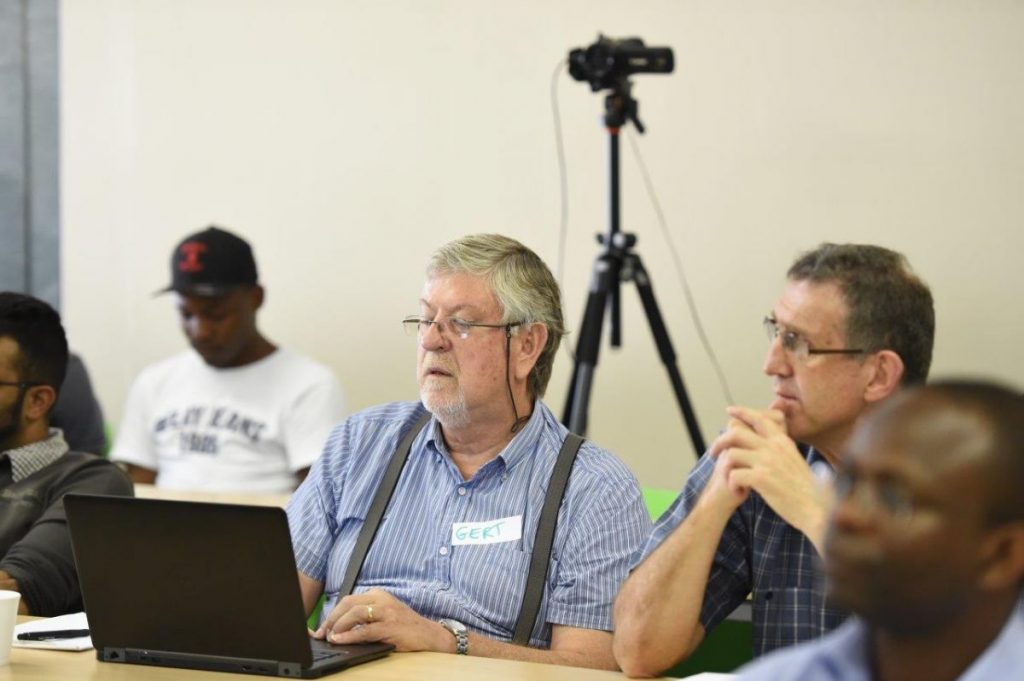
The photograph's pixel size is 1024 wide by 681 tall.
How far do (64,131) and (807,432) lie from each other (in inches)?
152

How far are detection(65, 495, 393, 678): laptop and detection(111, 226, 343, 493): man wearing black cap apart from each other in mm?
2104

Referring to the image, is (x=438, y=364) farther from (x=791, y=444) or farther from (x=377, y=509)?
(x=791, y=444)

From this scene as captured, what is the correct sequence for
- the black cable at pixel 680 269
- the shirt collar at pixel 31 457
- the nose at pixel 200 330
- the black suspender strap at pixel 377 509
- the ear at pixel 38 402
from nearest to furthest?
1. the black suspender strap at pixel 377 509
2. the shirt collar at pixel 31 457
3. the ear at pixel 38 402
4. the nose at pixel 200 330
5. the black cable at pixel 680 269

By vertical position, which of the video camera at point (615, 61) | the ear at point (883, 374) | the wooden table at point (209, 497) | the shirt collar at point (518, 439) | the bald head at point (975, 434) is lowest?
the wooden table at point (209, 497)

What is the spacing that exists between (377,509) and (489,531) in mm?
214

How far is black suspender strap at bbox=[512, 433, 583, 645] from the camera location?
2.17m

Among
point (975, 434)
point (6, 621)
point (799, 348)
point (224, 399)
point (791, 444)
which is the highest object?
point (975, 434)

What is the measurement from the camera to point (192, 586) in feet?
5.84

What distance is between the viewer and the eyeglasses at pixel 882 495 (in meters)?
0.91

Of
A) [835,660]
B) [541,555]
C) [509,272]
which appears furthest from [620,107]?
[835,660]

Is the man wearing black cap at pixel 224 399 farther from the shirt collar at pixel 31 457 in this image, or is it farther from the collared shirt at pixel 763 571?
the collared shirt at pixel 763 571

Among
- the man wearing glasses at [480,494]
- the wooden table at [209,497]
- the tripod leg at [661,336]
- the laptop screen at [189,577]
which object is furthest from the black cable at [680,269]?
the laptop screen at [189,577]

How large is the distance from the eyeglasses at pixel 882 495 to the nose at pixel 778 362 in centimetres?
115

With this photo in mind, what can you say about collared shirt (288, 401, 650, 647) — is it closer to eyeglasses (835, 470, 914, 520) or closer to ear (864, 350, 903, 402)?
ear (864, 350, 903, 402)
